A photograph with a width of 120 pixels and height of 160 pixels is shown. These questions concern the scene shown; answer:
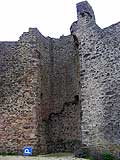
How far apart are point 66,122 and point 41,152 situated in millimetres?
2177

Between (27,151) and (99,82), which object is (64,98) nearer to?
(27,151)

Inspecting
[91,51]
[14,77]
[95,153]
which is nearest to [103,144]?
[95,153]

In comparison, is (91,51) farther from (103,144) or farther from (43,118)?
(43,118)

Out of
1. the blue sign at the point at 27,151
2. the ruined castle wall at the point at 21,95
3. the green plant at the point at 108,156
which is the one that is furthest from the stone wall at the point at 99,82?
the ruined castle wall at the point at 21,95

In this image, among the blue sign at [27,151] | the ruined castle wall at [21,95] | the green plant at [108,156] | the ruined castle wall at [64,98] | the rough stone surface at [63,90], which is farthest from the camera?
the ruined castle wall at [64,98]

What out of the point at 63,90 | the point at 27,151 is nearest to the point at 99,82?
the point at 27,151

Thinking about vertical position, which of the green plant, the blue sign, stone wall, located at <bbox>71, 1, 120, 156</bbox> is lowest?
the green plant

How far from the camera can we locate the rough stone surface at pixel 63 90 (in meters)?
13.5

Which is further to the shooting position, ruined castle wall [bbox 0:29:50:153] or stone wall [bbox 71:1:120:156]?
ruined castle wall [bbox 0:29:50:153]

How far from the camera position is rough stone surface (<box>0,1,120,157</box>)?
13.5 meters

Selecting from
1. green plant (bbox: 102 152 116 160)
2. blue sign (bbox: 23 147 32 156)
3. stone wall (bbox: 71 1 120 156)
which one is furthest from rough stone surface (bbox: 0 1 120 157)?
blue sign (bbox: 23 147 32 156)

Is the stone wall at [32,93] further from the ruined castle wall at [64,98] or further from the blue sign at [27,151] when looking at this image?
the blue sign at [27,151]

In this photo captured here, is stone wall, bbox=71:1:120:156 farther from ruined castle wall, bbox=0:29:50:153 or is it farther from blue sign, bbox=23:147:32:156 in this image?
ruined castle wall, bbox=0:29:50:153

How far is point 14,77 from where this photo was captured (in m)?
17.4
